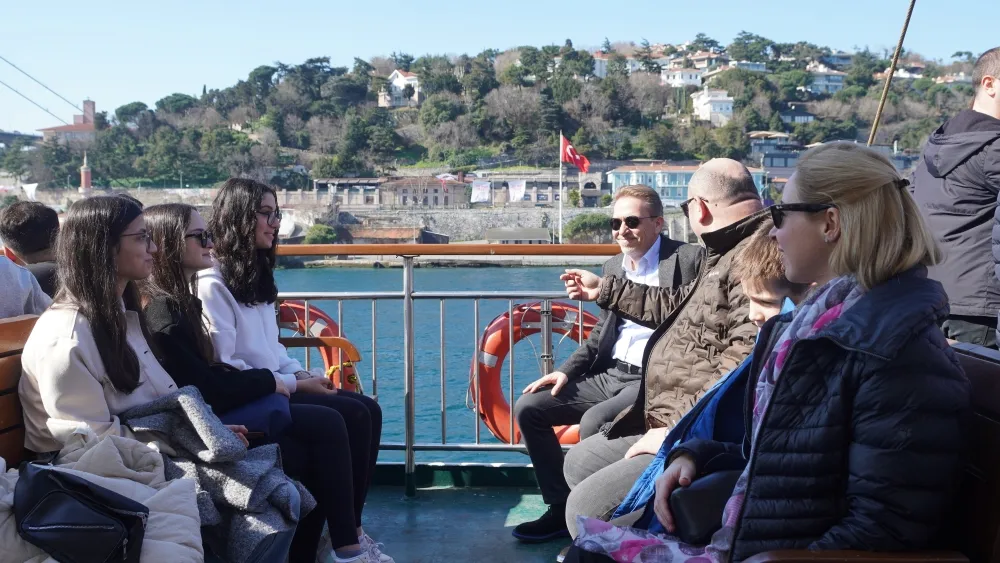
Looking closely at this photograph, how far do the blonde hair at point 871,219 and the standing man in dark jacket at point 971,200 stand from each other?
53.6 inches

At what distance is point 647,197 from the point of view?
2.81 metres

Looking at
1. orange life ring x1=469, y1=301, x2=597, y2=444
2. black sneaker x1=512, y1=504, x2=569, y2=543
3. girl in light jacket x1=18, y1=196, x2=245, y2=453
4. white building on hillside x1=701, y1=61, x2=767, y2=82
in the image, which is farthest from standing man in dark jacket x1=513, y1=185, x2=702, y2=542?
white building on hillside x1=701, y1=61, x2=767, y2=82

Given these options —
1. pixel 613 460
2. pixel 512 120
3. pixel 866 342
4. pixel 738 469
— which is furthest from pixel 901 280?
pixel 512 120

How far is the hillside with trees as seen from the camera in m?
74.4

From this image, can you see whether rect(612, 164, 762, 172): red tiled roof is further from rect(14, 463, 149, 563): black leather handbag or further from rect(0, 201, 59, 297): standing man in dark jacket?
rect(14, 463, 149, 563): black leather handbag

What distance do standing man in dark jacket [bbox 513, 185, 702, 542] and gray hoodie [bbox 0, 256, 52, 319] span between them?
146 cm

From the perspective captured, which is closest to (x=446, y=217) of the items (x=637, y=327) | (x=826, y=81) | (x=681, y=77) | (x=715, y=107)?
(x=715, y=107)

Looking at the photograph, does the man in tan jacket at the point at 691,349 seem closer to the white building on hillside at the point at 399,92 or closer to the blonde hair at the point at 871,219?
the blonde hair at the point at 871,219

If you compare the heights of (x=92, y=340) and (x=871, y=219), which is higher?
(x=871, y=219)

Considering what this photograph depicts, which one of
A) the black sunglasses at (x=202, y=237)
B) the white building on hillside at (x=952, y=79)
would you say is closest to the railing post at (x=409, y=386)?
the black sunglasses at (x=202, y=237)

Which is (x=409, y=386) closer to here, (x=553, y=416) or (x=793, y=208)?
(x=553, y=416)

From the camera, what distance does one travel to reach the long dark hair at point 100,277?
1874mm

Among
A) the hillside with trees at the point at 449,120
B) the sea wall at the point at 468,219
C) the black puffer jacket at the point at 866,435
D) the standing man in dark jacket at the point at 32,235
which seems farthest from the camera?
the hillside with trees at the point at 449,120

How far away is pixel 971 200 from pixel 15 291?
268 centimetres
